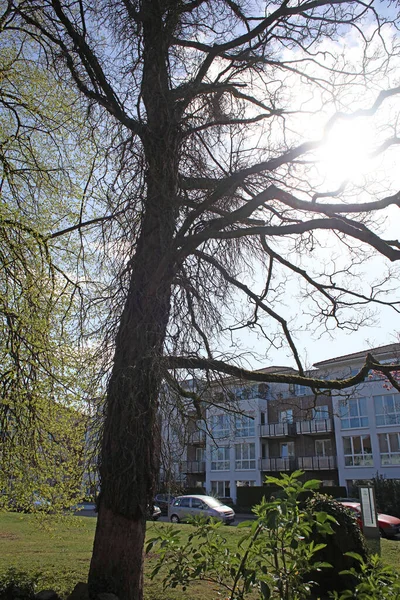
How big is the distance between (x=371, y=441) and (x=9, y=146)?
106 feet

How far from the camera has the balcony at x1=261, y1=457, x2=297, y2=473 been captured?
4003 centimetres

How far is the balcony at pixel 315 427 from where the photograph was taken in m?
38.2

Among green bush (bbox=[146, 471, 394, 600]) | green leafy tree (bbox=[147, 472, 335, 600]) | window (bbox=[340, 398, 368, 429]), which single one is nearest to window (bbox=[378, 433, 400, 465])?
window (bbox=[340, 398, 368, 429])

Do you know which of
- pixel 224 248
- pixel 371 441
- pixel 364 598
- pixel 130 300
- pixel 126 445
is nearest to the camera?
pixel 364 598

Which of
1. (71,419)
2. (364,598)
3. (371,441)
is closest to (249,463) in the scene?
(371,441)

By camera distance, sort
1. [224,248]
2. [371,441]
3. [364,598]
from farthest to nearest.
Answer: [371,441] → [224,248] → [364,598]

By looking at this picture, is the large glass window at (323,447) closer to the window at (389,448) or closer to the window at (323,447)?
the window at (323,447)

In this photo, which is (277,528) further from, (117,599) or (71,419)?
(71,419)

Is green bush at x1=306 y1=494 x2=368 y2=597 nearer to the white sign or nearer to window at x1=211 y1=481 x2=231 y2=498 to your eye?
the white sign

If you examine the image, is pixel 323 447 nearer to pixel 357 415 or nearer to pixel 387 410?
pixel 357 415

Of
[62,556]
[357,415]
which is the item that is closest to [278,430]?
[357,415]

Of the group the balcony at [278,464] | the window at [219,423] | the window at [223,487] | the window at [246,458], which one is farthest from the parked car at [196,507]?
the window at [223,487]

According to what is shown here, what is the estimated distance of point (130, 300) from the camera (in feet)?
17.7

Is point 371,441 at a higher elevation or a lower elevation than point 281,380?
higher
